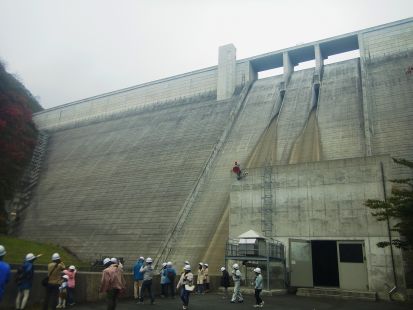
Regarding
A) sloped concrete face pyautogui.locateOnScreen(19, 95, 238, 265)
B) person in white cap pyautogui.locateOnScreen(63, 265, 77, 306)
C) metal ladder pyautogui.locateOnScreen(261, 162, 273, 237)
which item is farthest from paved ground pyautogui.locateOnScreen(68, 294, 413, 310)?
sloped concrete face pyautogui.locateOnScreen(19, 95, 238, 265)

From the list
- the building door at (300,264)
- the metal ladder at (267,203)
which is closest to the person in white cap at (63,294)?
the building door at (300,264)

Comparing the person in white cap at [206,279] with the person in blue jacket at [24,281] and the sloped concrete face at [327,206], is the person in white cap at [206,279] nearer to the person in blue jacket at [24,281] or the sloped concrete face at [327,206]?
the sloped concrete face at [327,206]

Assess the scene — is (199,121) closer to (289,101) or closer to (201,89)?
(201,89)

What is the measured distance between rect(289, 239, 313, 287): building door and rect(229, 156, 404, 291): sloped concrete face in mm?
435

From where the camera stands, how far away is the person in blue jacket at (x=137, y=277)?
14.6m

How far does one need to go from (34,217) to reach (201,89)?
61.8 ft

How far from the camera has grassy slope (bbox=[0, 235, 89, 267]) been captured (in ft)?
82.5

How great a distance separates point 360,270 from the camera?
57.8 feet

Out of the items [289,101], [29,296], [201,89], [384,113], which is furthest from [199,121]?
[29,296]

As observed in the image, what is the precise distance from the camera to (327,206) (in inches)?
743

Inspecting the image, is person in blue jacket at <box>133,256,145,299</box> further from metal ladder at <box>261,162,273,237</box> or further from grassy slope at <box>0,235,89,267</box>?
grassy slope at <box>0,235,89,267</box>

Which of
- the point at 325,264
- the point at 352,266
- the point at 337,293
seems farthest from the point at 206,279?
the point at 325,264

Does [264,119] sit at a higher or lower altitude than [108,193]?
higher

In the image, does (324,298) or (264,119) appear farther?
(264,119)
